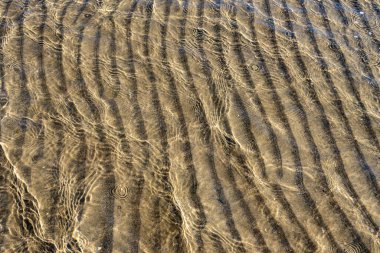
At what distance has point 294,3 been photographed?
5.72m

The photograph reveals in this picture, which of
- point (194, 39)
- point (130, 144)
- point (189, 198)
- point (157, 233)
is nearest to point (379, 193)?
point (189, 198)

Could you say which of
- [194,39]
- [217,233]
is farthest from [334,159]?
[194,39]

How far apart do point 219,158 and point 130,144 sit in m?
0.90

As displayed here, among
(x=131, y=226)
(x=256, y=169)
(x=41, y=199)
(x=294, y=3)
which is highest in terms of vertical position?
(x=294, y=3)

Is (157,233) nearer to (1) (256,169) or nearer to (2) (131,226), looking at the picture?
(2) (131,226)

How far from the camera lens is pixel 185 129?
394cm

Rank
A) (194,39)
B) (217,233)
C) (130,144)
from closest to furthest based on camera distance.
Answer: (217,233) < (130,144) < (194,39)

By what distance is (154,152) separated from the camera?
375cm

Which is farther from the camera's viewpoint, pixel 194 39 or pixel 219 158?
pixel 194 39

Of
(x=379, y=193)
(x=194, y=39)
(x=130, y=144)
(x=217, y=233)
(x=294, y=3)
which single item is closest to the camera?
(x=217, y=233)

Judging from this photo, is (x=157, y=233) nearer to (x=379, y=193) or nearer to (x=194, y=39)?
(x=379, y=193)

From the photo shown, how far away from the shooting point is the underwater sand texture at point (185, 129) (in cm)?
331

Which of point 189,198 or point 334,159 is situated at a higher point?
point 334,159

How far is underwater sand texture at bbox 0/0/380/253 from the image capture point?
10.9ft
